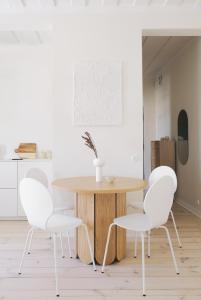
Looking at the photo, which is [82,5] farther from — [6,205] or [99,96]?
[6,205]

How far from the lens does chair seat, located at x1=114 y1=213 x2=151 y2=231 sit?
236 centimetres

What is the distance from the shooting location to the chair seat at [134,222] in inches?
92.8

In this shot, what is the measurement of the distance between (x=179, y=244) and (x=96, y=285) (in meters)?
1.29

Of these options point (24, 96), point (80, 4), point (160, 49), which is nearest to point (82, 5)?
point (80, 4)

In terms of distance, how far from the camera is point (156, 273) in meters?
2.58

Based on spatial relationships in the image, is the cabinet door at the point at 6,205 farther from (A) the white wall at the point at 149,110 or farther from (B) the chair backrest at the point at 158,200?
(A) the white wall at the point at 149,110

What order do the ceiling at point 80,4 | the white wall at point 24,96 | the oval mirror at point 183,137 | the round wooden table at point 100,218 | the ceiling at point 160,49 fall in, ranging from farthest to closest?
the oval mirror at point 183,137 → the ceiling at point 160,49 → the white wall at point 24,96 → the ceiling at point 80,4 → the round wooden table at point 100,218

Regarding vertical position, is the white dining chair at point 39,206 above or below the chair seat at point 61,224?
above

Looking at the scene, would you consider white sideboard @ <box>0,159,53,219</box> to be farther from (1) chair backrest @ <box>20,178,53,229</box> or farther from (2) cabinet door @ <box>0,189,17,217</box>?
→ (1) chair backrest @ <box>20,178,53,229</box>

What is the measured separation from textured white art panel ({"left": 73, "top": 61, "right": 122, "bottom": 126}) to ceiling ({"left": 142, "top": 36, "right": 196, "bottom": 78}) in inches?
64.6

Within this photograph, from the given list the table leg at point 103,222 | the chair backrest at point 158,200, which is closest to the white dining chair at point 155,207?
the chair backrest at point 158,200

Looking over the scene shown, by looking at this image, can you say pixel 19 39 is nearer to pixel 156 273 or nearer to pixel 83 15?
pixel 83 15

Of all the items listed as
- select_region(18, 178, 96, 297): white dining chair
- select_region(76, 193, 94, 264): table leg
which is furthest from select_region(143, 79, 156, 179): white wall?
select_region(18, 178, 96, 297): white dining chair

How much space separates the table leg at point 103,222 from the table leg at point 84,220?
5 centimetres
